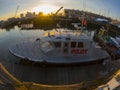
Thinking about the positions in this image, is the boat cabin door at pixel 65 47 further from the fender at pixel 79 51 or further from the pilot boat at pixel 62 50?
the fender at pixel 79 51

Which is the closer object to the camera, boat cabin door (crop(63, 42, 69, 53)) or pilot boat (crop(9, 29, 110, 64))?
pilot boat (crop(9, 29, 110, 64))

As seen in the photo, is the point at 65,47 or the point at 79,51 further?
the point at 79,51

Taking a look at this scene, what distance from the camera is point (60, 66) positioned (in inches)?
730

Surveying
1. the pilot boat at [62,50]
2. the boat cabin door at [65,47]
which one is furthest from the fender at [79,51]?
the boat cabin door at [65,47]

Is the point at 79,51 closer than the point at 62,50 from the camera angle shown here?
No

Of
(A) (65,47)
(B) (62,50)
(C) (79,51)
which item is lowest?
(C) (79,51)

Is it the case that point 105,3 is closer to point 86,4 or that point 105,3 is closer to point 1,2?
point 86,4

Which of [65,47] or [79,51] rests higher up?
[65,47]

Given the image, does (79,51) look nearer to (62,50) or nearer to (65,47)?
(65,47)

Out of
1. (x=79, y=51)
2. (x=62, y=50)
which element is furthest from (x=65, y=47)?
(x=79, y=51)

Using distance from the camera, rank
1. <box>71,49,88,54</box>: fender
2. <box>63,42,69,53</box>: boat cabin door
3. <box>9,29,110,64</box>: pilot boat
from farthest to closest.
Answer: <box>71,49,88,54</box>: fender, <box>63,42,69,53</box>: boat cabin door, <box>9,29,110,64</box>: pilot boat

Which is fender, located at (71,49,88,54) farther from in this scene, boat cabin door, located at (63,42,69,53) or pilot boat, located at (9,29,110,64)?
boat cabin door, located at (63,42,69,53)

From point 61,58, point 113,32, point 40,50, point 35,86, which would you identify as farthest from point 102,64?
point 113,32

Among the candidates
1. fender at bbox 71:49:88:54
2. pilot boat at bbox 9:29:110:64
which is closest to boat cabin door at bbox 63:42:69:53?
pilot boat at bbox 9:29:110:64
